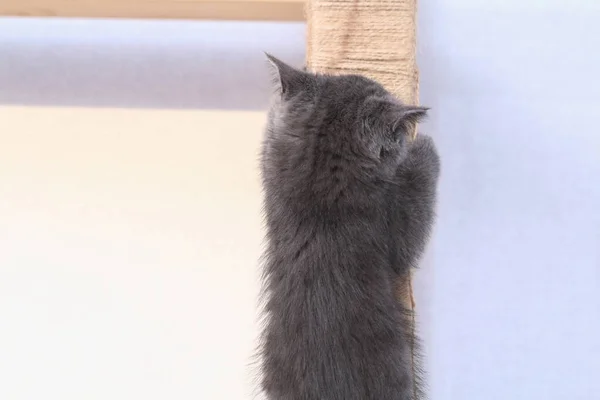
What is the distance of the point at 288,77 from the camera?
2.33ft

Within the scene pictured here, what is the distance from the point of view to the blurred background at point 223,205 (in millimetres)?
1030

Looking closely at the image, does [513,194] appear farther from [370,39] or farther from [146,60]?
[146,60]

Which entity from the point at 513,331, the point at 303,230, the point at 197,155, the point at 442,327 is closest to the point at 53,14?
the point at 197,155

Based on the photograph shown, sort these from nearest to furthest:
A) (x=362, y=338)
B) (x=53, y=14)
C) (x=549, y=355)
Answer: (x=362, y=338) < (x=53, y=14) < (x=549, y=355)

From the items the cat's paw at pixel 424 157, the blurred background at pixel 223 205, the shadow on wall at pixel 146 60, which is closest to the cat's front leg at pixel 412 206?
the cat's paw at pixel 424 157

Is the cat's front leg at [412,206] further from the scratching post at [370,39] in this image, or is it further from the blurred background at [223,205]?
the blurred background at [223,205]

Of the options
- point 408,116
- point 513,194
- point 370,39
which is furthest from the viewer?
point 513,194

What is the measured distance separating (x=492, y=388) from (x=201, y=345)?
1.87ft

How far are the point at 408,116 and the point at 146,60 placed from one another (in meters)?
0.62

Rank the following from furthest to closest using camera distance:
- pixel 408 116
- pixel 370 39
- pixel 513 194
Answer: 1. pixel 513 194
2. pixel 370 39
3. pixel 408 116

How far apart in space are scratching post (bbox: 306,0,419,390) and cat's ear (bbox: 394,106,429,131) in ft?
0.52

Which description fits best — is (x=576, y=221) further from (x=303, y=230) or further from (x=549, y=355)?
(x=303, y=230)

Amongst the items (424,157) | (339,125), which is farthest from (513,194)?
(339,125)

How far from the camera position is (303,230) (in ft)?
2.24
